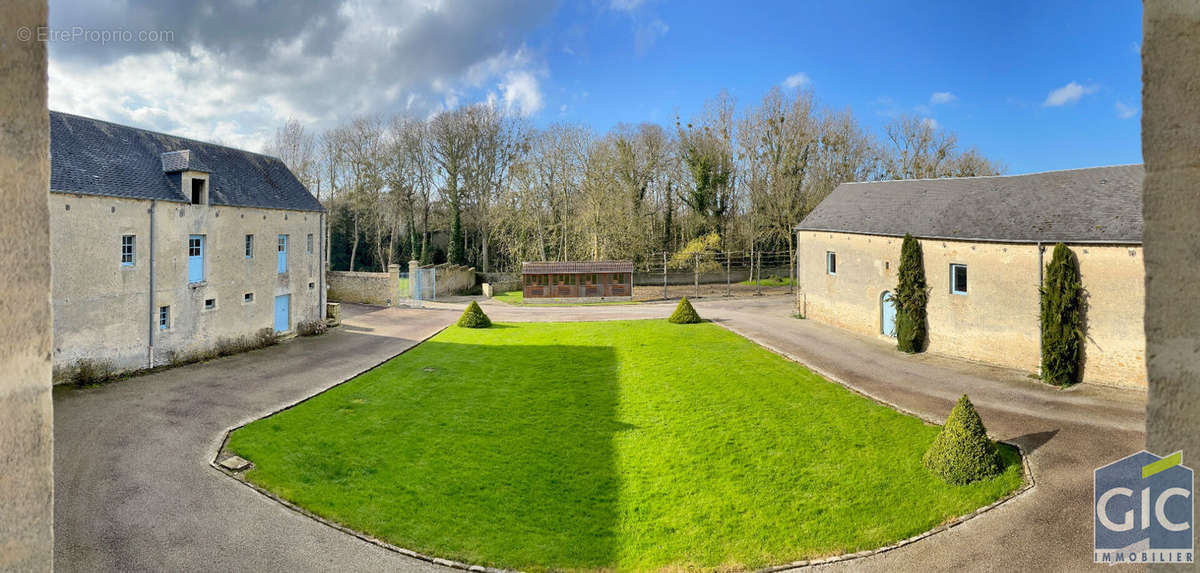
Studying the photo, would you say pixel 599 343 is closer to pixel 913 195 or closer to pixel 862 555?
pixel 913 195

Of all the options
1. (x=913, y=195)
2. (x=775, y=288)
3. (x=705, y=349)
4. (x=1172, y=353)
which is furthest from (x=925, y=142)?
(x=1172, y=353)

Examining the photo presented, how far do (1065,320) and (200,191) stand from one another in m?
26.1

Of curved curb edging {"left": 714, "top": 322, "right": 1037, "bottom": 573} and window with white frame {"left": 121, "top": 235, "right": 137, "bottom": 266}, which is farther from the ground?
window with white frame {"left": 121, "top": 235, "right": 137, "bottom": 266}

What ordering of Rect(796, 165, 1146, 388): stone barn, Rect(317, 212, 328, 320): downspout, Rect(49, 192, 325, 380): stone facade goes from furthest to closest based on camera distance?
Rect(317, 212, 328, 320): downspout → Rect(49, 192, 325, 380): stone facade → Rect(796, 165, 1146, 388): stone barn

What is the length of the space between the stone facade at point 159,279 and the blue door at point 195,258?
138 millimetres

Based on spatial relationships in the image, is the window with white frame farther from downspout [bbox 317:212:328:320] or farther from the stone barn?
the stone barn

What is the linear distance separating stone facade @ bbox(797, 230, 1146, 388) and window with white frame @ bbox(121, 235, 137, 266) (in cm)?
2435

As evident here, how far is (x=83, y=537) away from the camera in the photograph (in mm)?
8594

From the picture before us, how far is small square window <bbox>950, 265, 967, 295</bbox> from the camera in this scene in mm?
19342

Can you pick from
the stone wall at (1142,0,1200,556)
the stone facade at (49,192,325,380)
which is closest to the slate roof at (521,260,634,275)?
the stone facade at (49,192,325,380)

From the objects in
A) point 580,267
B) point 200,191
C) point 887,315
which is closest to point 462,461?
point 200,191

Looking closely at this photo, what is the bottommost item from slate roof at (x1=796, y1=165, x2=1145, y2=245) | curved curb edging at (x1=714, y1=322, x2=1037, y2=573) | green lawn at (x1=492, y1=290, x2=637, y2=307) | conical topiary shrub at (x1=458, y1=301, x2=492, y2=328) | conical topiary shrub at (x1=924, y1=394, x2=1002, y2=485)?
curved curb edging at (x1=714, y1=322, x2=1037, y2=573)

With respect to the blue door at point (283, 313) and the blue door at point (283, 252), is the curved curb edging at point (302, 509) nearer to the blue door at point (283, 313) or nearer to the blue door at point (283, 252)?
the blue door at point (283, 313)

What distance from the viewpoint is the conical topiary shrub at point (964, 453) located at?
35.2ft
